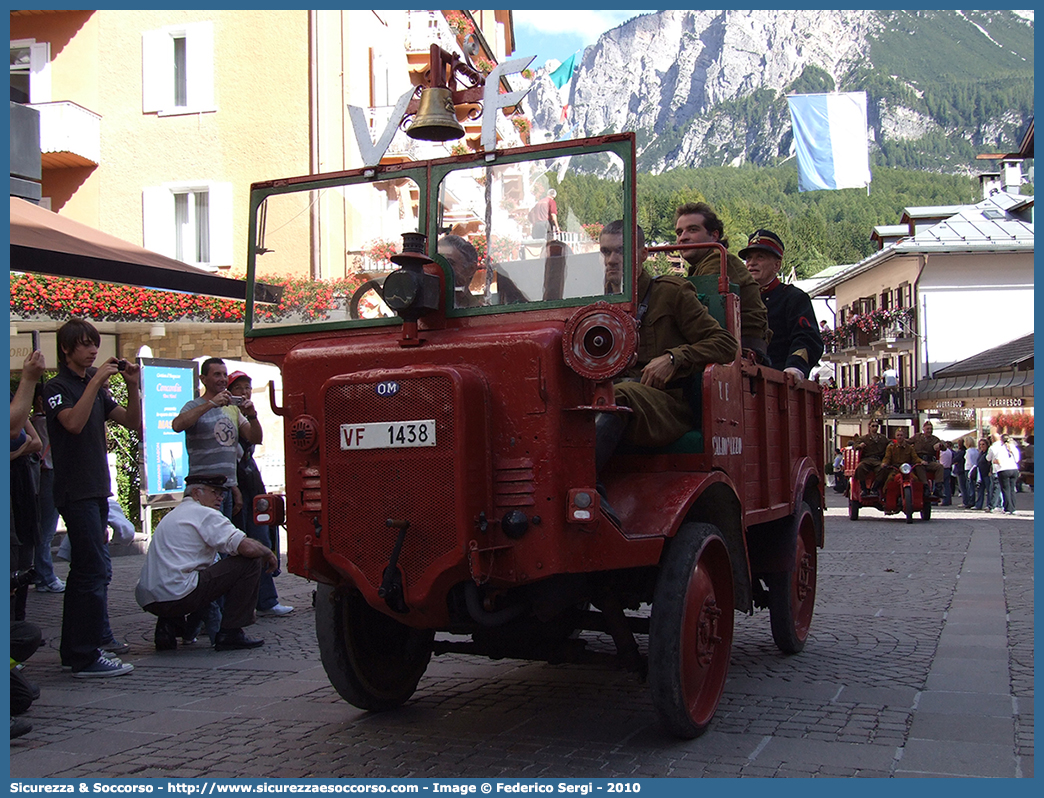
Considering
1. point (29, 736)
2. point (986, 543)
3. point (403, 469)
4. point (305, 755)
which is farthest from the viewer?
point (986, 543)

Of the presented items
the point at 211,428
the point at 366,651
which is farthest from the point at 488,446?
the point at 211,428

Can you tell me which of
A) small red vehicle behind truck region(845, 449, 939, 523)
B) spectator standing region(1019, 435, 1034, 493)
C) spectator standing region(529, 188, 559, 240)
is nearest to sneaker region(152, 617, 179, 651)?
spectator standing region(529, 188, 559, 240)

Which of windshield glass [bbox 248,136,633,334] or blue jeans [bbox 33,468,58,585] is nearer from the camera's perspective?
windshield glass [bbox 248,136,633,334]

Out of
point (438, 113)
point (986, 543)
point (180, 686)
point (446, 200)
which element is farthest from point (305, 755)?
point (986, 543)

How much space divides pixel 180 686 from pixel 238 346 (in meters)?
16.7

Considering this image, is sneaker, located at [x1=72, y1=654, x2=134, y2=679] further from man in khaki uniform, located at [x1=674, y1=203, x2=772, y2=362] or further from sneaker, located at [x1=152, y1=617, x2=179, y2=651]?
man in khaki uniform, located at [x1=674, y1=203, x2=772, y2=362]

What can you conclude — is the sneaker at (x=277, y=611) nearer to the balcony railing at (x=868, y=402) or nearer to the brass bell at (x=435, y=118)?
the brass bell at (x=435, y=118)

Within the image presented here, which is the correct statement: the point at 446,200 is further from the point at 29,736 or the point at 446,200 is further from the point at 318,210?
the point at 29,736

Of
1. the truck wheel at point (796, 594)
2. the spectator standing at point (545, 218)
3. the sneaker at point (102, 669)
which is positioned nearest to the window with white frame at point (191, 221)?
the sneaker at point (102, 669)

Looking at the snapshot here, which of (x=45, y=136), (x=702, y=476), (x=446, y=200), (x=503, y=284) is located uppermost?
→ (x=45, y=136)

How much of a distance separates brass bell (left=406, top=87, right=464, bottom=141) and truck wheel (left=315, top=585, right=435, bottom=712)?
2.20m

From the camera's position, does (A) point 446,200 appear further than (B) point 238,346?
No

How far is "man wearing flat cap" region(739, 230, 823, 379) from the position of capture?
795cm

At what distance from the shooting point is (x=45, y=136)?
2238 centimetres
